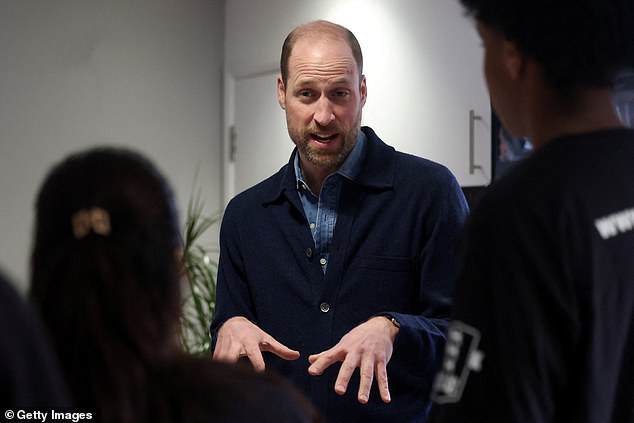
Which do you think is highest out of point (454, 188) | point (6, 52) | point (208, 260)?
point (6, 52)

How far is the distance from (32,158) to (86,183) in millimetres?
3060

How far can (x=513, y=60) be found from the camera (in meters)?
0.99

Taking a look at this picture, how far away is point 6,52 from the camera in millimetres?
3758

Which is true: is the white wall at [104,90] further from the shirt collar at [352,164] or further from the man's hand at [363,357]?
the man's hand at [363,357]

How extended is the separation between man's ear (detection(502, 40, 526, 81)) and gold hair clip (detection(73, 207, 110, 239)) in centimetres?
45

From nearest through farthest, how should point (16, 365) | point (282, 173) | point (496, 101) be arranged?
point (16, 365), point (496, 101), point (282, 173)

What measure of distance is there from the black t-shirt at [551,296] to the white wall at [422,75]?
88.1 inches

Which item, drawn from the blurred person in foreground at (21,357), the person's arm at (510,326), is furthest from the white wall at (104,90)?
the blurred person in foreground at (21,357)

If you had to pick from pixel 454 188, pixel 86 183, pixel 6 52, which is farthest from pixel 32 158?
pixel 86 183

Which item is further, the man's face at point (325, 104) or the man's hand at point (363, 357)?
the man's face at point (325, 104)

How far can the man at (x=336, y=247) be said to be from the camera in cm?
177

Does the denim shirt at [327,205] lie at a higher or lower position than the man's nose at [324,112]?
lower

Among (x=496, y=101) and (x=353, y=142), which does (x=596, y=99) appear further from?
(x=353, y=142)

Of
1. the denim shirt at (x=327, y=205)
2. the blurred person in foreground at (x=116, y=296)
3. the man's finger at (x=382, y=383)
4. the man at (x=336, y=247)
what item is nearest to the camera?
the blurred person in foreground at (x=116, y=296)
